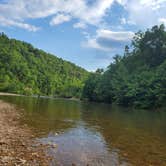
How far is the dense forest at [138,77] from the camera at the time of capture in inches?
2694

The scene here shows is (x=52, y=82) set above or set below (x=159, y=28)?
below

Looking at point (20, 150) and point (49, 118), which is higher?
point (49, 118)

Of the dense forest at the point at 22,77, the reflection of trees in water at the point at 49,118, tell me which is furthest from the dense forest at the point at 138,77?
the dense forest at the point at 22,77

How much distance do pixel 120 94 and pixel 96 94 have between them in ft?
74.3

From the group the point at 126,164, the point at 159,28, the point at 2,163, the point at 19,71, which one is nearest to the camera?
the point at 2,163

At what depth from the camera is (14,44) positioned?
648ft

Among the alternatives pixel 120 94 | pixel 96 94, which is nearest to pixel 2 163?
pixel 120 94

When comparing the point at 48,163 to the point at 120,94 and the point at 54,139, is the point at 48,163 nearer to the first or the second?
the point at 54,139

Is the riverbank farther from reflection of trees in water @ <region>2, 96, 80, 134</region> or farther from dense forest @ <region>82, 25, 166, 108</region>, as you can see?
dense forest @ <region>82, 25, 166, 108</region>

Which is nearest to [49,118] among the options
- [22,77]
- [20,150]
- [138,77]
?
[20,150]

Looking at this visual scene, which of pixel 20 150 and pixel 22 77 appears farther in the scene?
pixel 22 77

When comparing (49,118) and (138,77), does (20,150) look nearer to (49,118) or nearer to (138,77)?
(49,118)

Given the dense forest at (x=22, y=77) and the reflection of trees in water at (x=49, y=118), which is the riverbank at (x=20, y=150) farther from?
the dense forest at (x=22, y=77)

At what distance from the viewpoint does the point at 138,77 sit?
8050 centimetres
